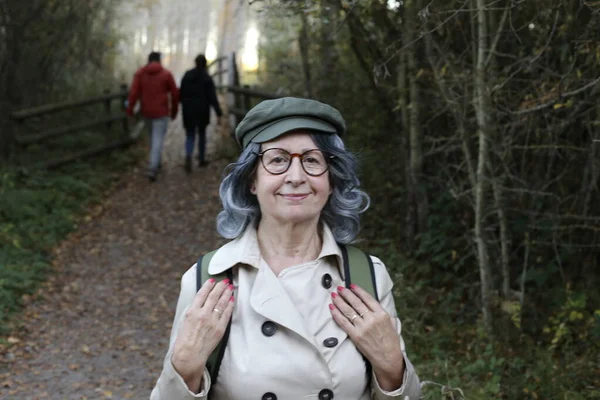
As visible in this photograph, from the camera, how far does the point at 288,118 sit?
96.2 inches

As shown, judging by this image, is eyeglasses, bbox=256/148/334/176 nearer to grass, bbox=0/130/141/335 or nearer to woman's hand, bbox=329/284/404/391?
woman's hand, bbox=329/284/404/391

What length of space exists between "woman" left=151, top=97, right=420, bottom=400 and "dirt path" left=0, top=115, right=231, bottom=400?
3.84 m

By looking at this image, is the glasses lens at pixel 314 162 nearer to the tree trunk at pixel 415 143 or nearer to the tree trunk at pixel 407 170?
the tree trunk at pixel 415 143

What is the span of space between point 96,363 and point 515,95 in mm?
4265

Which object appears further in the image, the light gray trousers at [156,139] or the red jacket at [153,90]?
the light gray trousers at [156,139]

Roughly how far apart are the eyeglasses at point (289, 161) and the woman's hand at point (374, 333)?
40 centimetres

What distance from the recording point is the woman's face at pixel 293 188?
2.45m

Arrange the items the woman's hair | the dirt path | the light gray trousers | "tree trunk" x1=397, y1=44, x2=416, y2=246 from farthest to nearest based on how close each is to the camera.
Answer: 1. the light gray trousers
2. "tree trunk" x1=397, y1=44, x2=416, y2=246
3. the dirt path
4. the woman's hair

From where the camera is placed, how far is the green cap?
7.95 feet

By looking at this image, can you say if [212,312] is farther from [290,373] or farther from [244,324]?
[290,373]

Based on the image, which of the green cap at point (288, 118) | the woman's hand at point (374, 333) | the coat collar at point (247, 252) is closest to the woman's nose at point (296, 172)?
the green cap at point (288, 118)

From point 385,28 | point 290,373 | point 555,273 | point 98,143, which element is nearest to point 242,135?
point 290,373

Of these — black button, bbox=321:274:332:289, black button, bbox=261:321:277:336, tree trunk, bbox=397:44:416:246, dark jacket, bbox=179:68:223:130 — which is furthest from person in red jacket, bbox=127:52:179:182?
black button, bbox=261:321:277:336

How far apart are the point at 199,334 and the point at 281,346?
0.25m
